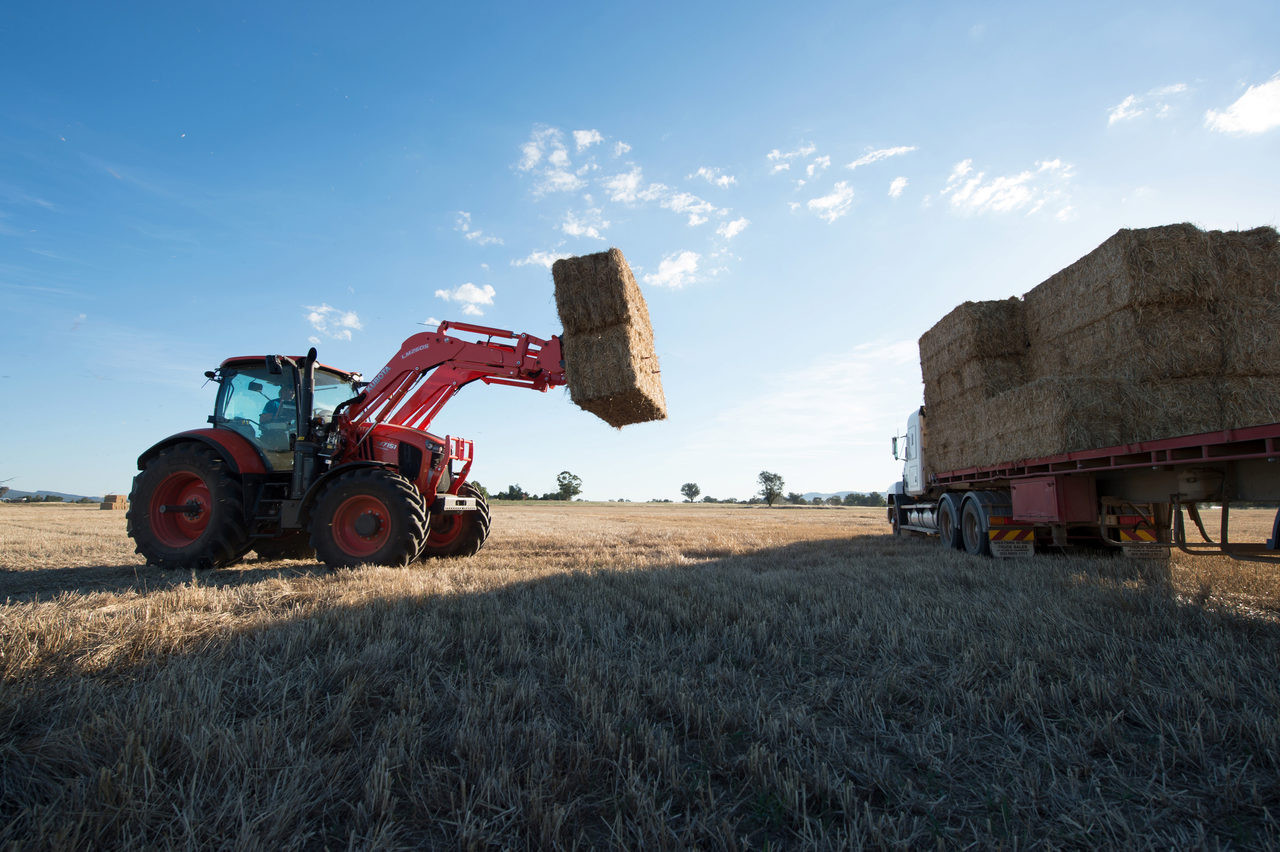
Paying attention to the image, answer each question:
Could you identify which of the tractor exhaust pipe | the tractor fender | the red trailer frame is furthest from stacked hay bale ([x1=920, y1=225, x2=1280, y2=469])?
the tractor fender

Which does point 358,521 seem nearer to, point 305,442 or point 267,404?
point 305,442

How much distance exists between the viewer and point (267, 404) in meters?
8.29

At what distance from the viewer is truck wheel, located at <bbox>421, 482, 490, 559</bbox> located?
30.3 feet

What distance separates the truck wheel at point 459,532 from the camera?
30.3 ft

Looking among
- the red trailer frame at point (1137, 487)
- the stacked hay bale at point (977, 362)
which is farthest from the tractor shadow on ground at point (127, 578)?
the stacked hay bale at point (977, 362)

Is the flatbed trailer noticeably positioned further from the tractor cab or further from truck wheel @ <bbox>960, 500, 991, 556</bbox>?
the tractor cab

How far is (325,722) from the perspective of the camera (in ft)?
8.25

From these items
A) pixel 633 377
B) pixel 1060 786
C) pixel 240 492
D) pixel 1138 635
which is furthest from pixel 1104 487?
pixel 240 492

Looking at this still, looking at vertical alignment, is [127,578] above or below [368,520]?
below

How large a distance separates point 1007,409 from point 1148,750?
6.68 metres

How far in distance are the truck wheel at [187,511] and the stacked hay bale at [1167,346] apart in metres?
10.3

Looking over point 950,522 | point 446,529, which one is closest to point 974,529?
point 950,522

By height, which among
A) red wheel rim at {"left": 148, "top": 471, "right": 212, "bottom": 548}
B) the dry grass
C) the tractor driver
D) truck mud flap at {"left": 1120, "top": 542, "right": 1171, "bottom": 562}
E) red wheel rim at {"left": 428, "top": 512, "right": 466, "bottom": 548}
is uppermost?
the tractor driver

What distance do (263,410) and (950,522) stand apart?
11.1 metres
